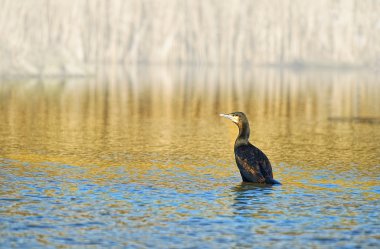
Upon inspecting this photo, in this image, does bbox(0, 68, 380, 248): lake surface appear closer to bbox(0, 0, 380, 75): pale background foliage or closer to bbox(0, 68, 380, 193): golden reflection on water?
bbox(0, 68, 380, 193): golden reflection on water

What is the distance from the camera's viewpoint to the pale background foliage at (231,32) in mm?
152250

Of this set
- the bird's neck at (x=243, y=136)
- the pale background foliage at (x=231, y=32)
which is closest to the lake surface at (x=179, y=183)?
the bird's neck at (x=243, y=136)

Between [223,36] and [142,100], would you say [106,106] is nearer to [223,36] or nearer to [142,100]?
[142,100]

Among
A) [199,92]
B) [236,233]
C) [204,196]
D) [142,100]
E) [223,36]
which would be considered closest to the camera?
[236,233]

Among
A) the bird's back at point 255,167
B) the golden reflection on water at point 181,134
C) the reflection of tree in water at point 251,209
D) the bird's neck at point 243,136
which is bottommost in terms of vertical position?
the golden reflection on water at point 181,134

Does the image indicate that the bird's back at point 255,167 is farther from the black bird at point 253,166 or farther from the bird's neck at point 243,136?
the bird's neck at point 243,136

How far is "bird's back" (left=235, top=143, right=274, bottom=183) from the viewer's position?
1977cm

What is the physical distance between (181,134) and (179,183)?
1159 cm

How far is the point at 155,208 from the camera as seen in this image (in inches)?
678

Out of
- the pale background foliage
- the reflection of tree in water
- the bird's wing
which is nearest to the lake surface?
the reflection of tree in water

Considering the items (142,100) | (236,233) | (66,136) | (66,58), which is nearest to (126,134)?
(66,136)

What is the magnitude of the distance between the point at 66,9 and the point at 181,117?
3938 inches

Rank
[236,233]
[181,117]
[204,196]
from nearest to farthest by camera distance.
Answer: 1. [236,233]
2. [204,196]
3. [181,117]

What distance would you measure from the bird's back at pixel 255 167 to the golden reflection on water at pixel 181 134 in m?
0.98
